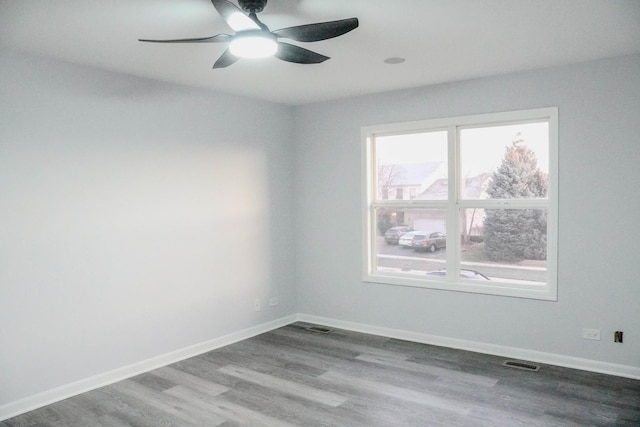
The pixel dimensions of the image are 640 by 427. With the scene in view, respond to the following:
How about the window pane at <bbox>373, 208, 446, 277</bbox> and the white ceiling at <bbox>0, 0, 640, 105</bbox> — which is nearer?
the white ceiling at <bbox>0, 0, 640, 105</bbox>

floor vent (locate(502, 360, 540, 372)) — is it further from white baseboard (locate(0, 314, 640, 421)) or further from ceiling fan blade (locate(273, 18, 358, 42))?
ceiling fan blade (locate(273, 18, 358, 42))

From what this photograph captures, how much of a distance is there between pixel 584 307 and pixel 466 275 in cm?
101

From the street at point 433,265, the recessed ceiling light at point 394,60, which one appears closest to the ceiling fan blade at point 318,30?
the recessed ceiling light at point 394,60

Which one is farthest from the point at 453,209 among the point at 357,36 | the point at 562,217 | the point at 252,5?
the point at 252,5

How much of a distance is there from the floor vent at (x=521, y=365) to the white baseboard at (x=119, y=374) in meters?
2.40

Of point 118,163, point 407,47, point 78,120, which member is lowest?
point 118,163

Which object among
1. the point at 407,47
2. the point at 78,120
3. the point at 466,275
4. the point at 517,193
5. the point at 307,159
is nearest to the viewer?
the point at 407,47

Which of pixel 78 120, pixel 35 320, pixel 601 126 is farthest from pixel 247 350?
pixel 601 126

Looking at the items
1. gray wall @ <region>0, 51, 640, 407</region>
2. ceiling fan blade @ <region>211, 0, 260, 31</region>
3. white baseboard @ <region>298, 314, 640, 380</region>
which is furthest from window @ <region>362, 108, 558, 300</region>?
ceiling fan blade @ <region>211, 0, 260, 31</region>

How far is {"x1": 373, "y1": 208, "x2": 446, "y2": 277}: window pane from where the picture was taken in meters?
4.69

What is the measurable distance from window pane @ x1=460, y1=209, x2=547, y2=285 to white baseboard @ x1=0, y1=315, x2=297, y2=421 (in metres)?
2.25

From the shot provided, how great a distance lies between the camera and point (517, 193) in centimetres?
422

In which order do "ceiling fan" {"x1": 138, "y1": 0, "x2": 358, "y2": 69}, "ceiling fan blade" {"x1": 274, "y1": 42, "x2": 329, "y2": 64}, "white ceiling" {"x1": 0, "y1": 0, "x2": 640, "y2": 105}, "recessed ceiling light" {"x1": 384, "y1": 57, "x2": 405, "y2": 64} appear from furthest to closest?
"recessed ceiling light" {"x1": 384, "y1": 57, "x2": 405, "y2": 64}
"ceiling fan blade" {"x1": 274, "y1": 42, "x2": 329, "y2": 64}
"white ceiling" {"x1": 0, "y1": 0, "x2": 640, "y2": 105}
"ceiling fan" {"x1": 138, "y1": 0, "x2": 358, "y2": 69}

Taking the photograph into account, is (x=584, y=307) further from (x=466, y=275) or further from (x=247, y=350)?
(x=247, y=350)
